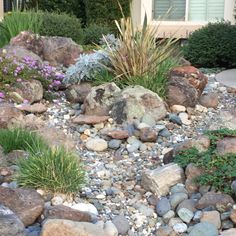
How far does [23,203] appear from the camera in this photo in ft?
13.0

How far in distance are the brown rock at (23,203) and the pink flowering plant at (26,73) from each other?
274cm

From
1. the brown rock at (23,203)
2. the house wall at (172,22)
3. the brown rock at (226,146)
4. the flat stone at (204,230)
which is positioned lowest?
the house wall at (172,22)

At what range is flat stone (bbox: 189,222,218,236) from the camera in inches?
155

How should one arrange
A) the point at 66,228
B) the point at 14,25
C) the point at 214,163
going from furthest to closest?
the point at 14,25 < the point at 214,163 < the point at 66,228

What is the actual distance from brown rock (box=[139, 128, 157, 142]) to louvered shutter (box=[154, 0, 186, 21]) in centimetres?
838

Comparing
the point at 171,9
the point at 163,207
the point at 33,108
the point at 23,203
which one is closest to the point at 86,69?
the point at 33,108

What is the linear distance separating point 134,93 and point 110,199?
2.00 metres

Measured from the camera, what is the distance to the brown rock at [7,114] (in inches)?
228

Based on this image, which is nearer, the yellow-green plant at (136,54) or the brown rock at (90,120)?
the brown rock at (90,120)

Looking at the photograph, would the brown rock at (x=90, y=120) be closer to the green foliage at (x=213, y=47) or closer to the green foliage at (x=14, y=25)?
the green foliage at (x=14, y=25)

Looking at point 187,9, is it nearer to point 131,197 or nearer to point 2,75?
point 2,75

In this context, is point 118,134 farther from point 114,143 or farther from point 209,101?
point 209,101

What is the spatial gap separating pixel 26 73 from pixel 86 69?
78cm

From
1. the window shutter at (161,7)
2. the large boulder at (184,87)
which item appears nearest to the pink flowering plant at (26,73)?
the large boulder at (184,87)
